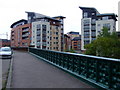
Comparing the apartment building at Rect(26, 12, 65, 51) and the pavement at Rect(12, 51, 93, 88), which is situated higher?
the apartment building at Rect(26, 12, 65, 51)

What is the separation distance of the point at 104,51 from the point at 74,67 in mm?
29027

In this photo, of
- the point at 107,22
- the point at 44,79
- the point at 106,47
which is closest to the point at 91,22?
the point at 107,22

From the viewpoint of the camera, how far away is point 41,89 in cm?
529

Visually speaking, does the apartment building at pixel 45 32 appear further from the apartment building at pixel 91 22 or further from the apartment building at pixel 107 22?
the apartment building at pixel 107 22

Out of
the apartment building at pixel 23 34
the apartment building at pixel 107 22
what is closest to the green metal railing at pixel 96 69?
the apartment building at pixel 107 22

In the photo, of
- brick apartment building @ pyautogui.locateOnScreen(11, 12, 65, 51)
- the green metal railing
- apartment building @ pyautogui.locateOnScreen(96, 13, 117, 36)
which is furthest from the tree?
brick apartment building @ pyautogui.locateOnScreen(11, 12, 65, 51)

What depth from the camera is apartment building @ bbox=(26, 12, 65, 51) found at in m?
67.6

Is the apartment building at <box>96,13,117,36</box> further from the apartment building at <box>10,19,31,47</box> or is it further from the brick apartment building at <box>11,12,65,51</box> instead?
the apartment building at <box>10,19,31,47</box>

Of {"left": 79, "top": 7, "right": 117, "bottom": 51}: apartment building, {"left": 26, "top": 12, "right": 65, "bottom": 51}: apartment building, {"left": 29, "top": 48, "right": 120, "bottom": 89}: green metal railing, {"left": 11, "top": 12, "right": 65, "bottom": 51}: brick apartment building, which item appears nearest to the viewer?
{"left": 29, "top": 48, "right": 120, "bottom": 89}: green metal railing

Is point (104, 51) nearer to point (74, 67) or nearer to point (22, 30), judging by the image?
point (74, 67)

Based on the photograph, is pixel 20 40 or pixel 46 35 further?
pixel 20 40

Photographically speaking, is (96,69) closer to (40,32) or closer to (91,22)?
(40,32)

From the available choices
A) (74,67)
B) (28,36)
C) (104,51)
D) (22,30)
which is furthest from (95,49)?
(22,30)

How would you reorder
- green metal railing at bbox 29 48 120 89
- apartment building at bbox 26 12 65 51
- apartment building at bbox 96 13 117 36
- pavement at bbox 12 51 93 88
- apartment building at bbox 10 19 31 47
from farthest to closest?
apartment building at bbox 10 19 31 47, apartment building at bbox 26 12 65 51, apartment building at bbox 96 13 117 36, pavement at bbox 12 51 93 88, green metal railing at bbox 29 48 120 89
